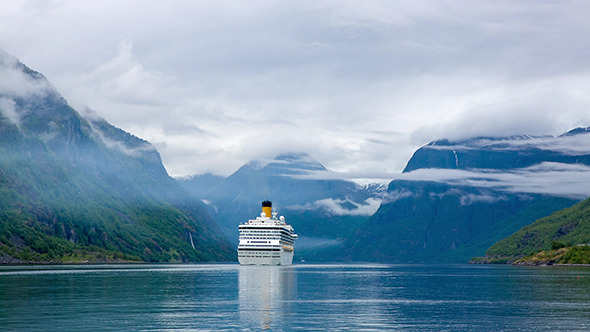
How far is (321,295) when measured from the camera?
139 m

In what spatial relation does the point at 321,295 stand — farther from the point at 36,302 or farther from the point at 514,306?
the point at 36,302

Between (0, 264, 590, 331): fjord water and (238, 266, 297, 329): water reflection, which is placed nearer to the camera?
(0, 264, 590, 331): fjord water

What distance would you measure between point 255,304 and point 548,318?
1857 inches

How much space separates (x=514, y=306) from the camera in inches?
4557

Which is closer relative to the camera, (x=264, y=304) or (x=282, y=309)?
(x=282, y=309)

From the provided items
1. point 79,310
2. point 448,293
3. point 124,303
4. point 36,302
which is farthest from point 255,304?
point 448,293

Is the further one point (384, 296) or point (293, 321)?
point (384, 296)

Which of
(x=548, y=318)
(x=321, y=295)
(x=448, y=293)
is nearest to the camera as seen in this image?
(x=548, y=318)

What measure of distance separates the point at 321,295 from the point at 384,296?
13.1m

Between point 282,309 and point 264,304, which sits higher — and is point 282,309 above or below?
above

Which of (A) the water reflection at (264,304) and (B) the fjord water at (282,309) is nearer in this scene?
(B) the fjord water at (282,309)

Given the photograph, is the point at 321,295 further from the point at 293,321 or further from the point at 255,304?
the point at 293,321

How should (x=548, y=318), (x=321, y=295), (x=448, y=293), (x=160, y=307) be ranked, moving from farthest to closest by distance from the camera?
(x=448, y=293) < (x=321, y=295) < (x=160, y=307) < (x=548, y=318)

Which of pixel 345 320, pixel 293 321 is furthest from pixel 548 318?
pixel 293 321
